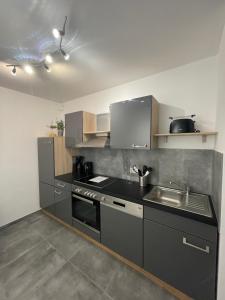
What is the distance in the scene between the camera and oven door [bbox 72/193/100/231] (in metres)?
1.76

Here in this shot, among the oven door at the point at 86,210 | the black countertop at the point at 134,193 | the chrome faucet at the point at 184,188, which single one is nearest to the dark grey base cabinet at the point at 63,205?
the oven door at the point at 86,210

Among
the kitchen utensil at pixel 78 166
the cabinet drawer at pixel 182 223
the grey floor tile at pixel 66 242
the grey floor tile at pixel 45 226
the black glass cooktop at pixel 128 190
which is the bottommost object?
the grey floor tile at pixel 66 242

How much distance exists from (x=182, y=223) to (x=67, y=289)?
→ 1.35 meters

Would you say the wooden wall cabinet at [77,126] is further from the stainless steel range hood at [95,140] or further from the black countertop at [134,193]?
the black countertop at [134,193]

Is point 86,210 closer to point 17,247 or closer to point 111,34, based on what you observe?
point 17,247

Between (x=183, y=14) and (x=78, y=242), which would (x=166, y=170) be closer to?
(x=183, y=14)

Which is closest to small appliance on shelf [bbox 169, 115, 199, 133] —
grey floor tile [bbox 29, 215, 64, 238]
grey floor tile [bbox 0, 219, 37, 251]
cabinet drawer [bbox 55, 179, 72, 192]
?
cabinet drawer [bbox 55, 179, 72, 192]

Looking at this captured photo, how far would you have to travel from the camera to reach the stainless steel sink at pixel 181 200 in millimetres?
1212

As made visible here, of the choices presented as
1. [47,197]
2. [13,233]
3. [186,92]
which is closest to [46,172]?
[47,197]

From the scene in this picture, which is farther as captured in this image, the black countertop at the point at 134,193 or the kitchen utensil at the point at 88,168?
the kitchen utensil at the point at 88,168

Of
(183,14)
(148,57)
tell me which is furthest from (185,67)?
(183,14)

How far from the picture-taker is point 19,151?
2414 millimetres

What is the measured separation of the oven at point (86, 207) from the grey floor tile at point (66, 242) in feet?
0.96

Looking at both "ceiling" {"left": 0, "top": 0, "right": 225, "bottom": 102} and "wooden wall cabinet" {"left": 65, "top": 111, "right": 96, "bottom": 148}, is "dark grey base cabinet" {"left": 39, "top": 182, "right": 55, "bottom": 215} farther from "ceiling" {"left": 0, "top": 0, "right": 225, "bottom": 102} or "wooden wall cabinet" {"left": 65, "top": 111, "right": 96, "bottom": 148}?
"ceiling" {"left": 0, "top": 0, "right": 225, "bottom": 102}
